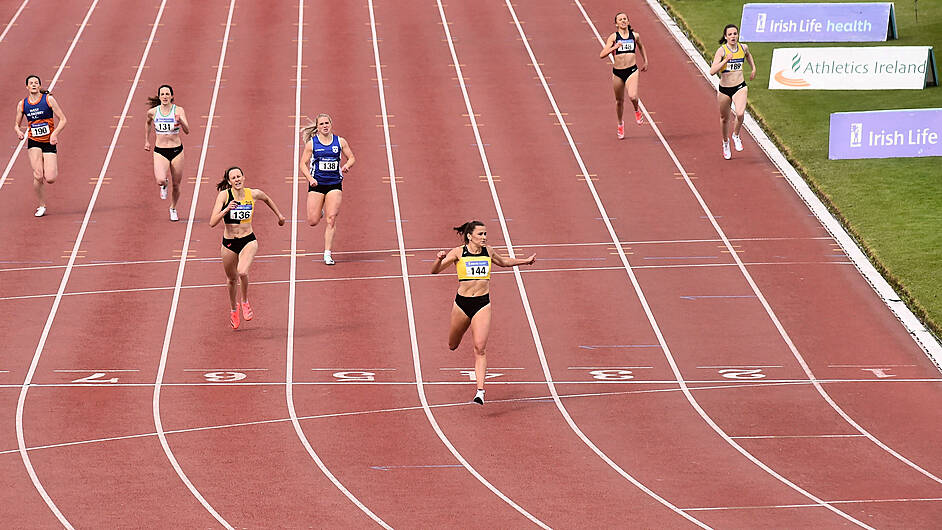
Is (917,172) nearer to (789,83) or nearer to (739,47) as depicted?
(739,47)

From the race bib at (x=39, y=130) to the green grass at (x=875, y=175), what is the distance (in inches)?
415

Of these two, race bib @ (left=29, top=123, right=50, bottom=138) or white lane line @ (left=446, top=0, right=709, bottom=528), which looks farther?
race bib @ (left=29, top=123, right=50, bottom=138)

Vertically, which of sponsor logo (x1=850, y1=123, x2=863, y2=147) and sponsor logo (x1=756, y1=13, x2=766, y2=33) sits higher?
sponsor logo (x1=850, y1=123, x2=863, y2=147)

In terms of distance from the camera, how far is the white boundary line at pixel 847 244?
16234mm

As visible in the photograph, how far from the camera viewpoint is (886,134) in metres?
22.7

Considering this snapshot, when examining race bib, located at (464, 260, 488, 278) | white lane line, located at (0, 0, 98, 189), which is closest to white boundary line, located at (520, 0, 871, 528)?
race bib, located at (464, 260, 488, 278)

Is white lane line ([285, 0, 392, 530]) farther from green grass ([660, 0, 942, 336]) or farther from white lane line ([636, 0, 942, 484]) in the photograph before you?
green grass ([660, 0, 942, 336])

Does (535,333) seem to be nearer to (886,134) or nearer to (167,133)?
(167,133)

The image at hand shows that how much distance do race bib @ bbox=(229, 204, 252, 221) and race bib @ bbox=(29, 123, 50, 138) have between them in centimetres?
575

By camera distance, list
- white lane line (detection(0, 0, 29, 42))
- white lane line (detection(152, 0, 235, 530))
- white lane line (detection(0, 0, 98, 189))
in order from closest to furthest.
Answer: white lane line (detection(152, 0, 235, 530)), white lane line (detection(0, 0, 98, 189)), white lane line (detection(0, 0, 29, 42))

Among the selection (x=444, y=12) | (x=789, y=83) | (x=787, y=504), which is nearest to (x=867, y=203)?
(x=789, y=83)

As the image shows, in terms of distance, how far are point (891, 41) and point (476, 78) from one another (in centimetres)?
891

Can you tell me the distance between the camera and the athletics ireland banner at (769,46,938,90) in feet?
88.0

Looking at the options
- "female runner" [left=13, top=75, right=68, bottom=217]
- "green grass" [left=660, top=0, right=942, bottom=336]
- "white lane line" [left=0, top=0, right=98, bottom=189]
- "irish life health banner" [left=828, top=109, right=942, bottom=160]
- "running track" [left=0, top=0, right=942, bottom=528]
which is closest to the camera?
"running track" [left=0, top=0, right=942, bottom=528]
